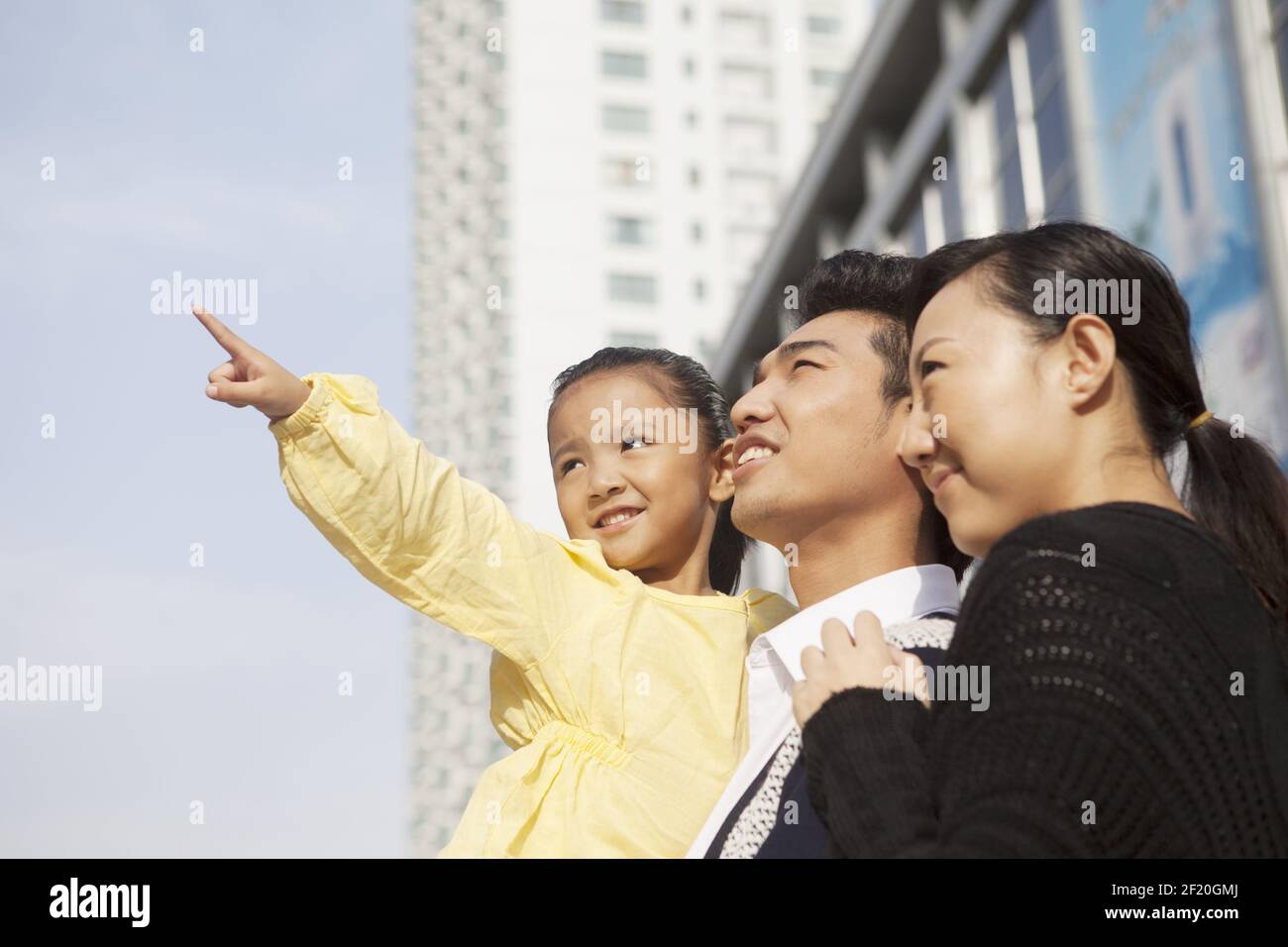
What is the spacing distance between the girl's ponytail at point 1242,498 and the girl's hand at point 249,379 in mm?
1457

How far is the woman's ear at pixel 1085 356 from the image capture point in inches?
72.2

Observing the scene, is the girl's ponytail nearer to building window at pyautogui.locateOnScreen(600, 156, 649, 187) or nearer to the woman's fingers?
the woman's fingers

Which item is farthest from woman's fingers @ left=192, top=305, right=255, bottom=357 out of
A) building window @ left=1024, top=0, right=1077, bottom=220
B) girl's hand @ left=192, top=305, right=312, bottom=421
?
building window @ left=1024, top=0, right=1077, bottom=220

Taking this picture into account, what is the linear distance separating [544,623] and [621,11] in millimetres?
49185

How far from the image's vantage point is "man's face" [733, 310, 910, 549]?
2.60 meters

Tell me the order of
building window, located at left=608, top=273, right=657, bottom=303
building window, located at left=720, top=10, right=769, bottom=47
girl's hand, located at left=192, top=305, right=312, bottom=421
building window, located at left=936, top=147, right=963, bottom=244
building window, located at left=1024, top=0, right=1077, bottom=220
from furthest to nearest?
building window, located at left=720, top=10, right=769, bottom=47, building window, located at left=608, top=273, right=657, bottom=303, building window, located at left=936, top=147, right=963, bottom=244, building window, located at left=1024, top=0, right=1077, bottom=220, girl's hand, located at left=192, top=305, right=312, bottom=421

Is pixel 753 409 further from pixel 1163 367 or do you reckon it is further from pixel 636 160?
pixel 636 160

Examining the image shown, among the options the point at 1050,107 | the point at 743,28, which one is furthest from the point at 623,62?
the point at 1050,107

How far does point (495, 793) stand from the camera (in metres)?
2.59

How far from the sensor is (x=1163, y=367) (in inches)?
77.3

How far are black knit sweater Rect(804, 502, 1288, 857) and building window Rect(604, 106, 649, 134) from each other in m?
48.1

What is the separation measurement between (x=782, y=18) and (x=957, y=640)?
53942mm

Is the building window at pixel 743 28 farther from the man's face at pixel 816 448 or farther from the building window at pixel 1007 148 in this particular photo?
the man's face at pixel 816 448
